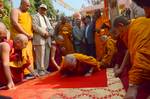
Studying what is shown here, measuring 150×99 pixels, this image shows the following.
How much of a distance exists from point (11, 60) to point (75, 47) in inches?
136

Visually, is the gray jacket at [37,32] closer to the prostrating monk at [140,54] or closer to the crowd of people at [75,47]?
the crowd of people at [75,47]

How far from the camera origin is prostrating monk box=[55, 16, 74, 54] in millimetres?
8268

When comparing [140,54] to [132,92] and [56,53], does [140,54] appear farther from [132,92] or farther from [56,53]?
[56,53]

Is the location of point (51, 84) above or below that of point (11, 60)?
below

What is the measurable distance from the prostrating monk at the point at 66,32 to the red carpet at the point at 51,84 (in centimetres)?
221

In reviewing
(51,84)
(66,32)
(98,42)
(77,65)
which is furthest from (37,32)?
(98,42)

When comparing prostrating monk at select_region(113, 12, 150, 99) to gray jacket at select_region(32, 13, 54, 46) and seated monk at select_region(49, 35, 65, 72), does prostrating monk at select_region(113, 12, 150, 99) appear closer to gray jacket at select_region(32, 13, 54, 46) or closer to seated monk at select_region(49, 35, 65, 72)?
gray jacket at select_region(32, 13, 54, 46)

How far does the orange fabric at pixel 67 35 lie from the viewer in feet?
27.3

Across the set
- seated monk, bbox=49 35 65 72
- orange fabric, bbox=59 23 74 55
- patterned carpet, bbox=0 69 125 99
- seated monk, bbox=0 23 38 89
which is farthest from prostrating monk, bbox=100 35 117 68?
patterned carpet, bbox=0 69 125 99

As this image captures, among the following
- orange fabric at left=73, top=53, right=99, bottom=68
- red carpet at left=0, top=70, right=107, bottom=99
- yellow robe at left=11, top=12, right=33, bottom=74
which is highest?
yellow robe at left=11, top=12, right=33, bottom=74

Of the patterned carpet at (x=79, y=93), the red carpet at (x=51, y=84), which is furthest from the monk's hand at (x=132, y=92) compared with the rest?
the red carpet at (x=51, y=84)

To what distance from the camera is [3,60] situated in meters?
5.01

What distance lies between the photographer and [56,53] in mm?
7949

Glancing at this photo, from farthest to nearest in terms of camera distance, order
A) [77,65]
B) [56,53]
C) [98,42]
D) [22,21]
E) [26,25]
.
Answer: [98,42], [56,53], [26,25], [22,21], [77,65]
